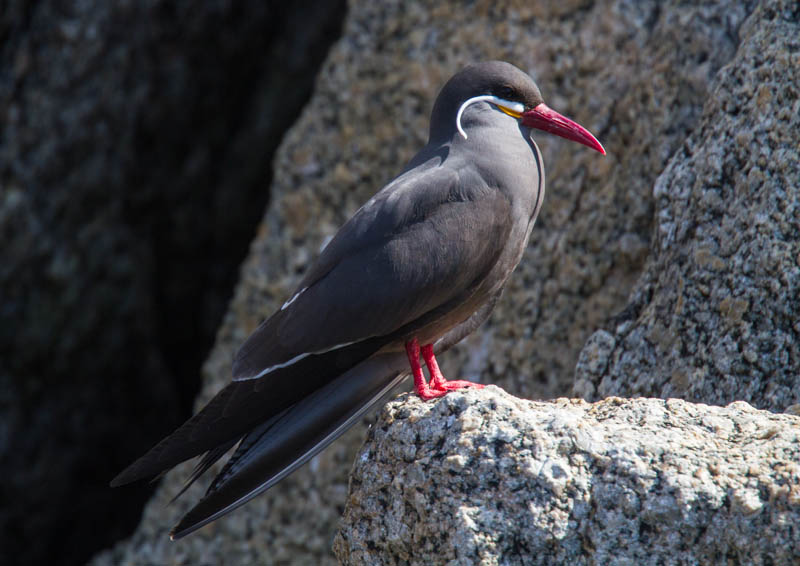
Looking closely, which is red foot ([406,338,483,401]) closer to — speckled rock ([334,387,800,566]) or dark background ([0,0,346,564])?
speckled rock ([334,387,800,566])

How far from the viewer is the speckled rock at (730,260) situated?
3.57m

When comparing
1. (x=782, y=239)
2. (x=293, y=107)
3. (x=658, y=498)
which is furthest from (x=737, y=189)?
(x=293, y=107)

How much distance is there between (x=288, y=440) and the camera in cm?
379

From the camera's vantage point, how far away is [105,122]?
5.91 metres

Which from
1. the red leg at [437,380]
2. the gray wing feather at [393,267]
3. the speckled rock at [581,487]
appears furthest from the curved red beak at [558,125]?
the speckled rock at [581,487]

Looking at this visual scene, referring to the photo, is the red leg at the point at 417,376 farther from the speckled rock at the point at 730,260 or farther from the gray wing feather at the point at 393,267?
the speckled rock at the point at 730,260

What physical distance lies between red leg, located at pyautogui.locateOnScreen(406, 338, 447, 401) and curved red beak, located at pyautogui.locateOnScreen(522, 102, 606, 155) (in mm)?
1207

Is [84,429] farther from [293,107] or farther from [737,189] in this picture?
[737,189]

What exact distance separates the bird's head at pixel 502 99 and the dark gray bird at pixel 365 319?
0.21 m

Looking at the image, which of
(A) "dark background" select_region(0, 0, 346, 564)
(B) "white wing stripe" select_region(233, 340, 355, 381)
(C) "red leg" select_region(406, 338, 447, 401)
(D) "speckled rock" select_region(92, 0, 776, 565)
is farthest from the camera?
(A) "dark background" select_region(0, 0, 346, 564)

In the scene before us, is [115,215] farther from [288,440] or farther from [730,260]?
[730,260]

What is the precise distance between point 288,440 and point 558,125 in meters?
1.90

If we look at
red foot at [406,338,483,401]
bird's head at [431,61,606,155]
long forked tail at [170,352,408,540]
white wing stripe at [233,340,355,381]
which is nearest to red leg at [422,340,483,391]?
red foot at [406,338,483,401]

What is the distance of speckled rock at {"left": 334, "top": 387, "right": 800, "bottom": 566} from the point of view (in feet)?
8.91
